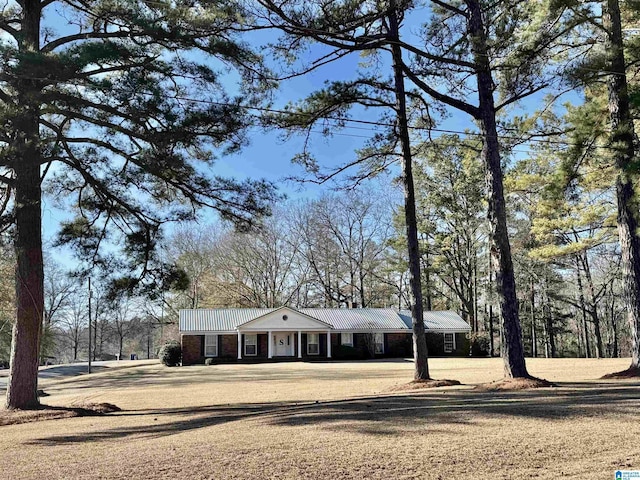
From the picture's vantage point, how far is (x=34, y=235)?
10531mm

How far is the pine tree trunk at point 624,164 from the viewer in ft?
36.0

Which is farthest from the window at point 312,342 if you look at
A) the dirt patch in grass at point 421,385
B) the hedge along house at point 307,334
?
the dirt patch in grass at point 421,385

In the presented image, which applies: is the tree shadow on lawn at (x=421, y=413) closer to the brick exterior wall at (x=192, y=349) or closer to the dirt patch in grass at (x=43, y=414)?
the dirt patch in grass at (x=43, y=414)

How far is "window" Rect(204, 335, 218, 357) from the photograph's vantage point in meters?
32.7

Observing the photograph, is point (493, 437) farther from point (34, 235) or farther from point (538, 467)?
point (34, 235)

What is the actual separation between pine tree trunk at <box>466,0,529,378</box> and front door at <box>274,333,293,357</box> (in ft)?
81.8

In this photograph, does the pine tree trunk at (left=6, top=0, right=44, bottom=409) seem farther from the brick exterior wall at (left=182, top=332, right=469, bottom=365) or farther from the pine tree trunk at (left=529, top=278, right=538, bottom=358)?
the pine tree trunk at (left=529, top=278, right=538, bottom=358)

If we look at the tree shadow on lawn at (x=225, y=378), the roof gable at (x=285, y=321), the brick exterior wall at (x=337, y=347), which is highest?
the roof gable at (x=285, y=321)

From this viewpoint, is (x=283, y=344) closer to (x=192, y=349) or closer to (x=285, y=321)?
(x=285, y=321)

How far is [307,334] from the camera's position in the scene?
114 feet

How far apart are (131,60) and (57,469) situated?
7.36 metres

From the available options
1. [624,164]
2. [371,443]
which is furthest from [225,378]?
[371,443]

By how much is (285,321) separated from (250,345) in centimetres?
267

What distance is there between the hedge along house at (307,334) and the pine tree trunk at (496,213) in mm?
23452
